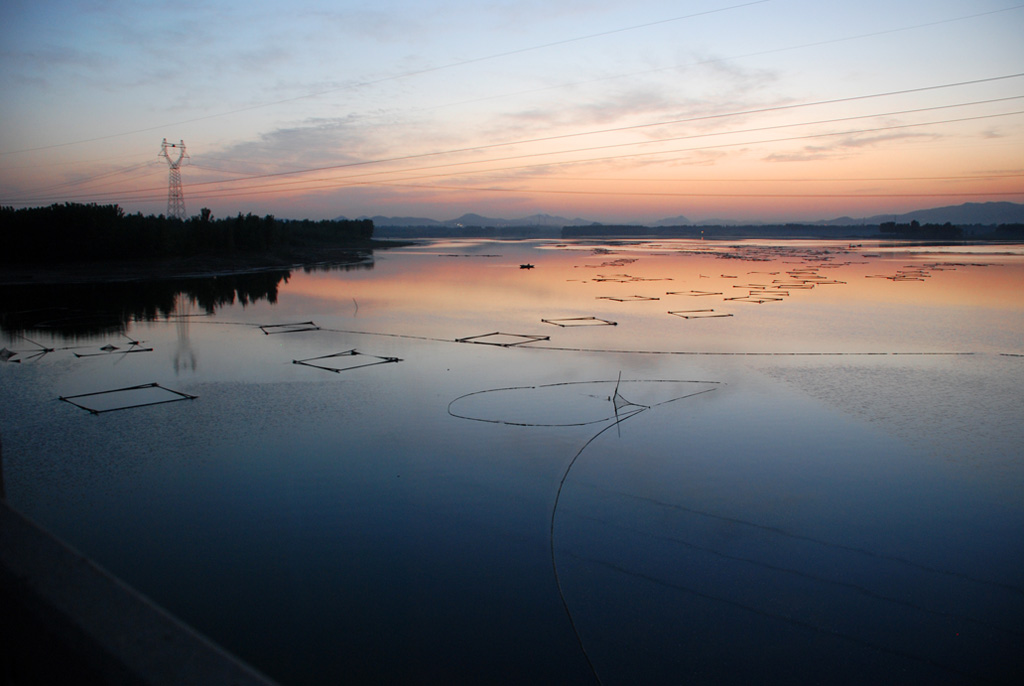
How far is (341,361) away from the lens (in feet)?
37.4

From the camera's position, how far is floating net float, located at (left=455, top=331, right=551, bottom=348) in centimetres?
1309

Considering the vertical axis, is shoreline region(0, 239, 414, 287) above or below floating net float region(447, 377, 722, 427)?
above

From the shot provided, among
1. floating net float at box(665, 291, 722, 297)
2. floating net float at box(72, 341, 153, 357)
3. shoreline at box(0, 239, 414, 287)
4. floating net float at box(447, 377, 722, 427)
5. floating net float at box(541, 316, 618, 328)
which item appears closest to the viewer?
floating net float at box(447, 377, 722, 427)

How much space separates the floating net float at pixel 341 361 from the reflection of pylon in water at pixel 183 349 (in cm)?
181

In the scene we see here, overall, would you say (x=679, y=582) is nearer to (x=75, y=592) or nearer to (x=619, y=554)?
(x=619, y=554)

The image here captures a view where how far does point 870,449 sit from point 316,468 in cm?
595

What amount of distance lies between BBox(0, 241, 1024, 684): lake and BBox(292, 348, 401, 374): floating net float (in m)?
0.08

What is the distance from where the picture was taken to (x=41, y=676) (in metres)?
1.05

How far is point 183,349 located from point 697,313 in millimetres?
12525

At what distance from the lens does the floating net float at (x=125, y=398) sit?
8.52m

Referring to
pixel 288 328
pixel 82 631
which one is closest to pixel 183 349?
pixel 288 328

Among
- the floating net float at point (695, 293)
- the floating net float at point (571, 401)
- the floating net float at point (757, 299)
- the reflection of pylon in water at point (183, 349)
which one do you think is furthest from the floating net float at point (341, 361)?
the floating net float at point (695, 293)

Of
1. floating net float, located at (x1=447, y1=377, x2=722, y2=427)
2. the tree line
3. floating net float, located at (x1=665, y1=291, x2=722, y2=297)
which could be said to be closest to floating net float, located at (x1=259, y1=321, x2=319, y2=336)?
floating net float, located at (x1=447, y1=377, x2=722, y2=427)

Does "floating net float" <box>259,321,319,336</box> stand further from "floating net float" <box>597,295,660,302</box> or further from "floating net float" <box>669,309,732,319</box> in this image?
"floating net float" <box>597,295,660,302</box>
